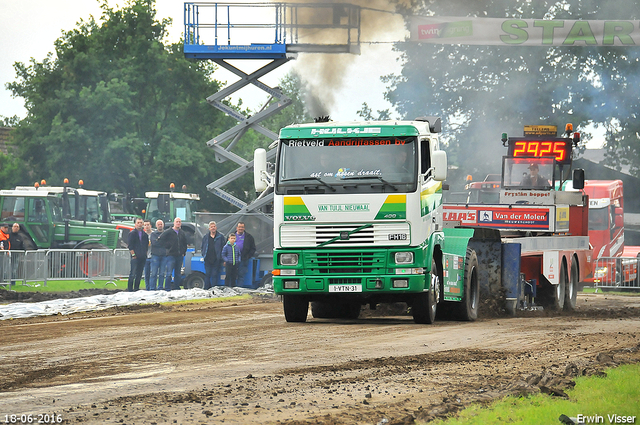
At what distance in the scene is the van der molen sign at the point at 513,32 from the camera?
29.7 metres

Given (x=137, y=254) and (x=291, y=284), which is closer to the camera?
(x=291, y=284)

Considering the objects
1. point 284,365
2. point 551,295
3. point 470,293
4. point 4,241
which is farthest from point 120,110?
point 284,365

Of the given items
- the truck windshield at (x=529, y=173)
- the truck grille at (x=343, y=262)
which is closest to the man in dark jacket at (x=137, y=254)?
the truck windshield at (x=529, y=173)

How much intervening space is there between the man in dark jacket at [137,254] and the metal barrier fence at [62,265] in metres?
1.73

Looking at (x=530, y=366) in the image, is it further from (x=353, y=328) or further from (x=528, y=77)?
(x=528, y=77)

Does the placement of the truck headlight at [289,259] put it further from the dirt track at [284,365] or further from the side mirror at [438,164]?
the side mirror at [438,164]

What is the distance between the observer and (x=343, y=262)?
44.5 ft

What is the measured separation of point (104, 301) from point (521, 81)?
30.1 metres

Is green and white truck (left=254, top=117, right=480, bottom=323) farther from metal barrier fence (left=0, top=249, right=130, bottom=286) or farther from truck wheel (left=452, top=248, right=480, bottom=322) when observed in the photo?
metal barrier fence (left=0, top=249, right=130, bottom=286)

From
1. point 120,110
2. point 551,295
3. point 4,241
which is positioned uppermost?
point 120,110

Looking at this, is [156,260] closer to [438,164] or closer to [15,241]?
[15,241]

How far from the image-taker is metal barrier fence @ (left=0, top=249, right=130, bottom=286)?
23266 mm

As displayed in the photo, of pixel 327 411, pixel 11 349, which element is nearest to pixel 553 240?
pixel 11 349

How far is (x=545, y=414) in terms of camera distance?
6.59 m
